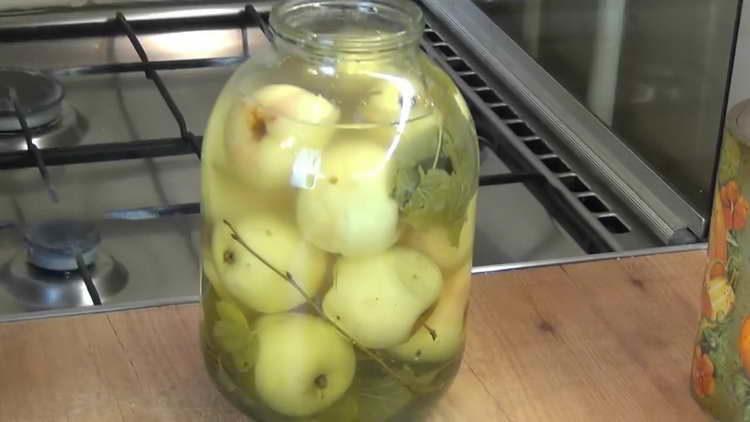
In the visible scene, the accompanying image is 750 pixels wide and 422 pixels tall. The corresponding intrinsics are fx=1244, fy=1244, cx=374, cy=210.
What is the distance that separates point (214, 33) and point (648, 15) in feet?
1.39

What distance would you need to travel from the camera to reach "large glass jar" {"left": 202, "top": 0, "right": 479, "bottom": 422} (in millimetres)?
535

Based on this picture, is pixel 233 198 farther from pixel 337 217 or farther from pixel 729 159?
pixel 729 159

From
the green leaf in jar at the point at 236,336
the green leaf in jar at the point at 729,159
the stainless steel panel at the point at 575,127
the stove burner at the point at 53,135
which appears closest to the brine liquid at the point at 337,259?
the green leaf in jar at the point at 236,336

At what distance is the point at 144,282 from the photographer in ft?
2.56

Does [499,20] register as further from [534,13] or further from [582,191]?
[582,191]

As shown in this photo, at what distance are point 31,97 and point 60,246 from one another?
24 cm

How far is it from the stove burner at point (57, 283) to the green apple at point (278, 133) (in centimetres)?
24

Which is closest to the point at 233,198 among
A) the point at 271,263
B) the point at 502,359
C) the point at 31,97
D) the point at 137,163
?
the point at 271,263

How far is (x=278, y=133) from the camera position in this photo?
539 mm

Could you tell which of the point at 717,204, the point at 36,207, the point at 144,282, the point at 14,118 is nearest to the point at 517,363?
the point at 717,204

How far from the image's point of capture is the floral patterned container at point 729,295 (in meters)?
0.58

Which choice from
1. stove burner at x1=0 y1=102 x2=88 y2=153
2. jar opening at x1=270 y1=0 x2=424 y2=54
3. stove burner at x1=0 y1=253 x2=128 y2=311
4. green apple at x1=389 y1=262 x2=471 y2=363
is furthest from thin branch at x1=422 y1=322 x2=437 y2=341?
stove burner at x1=0 y1=102 x2=88 y2=153

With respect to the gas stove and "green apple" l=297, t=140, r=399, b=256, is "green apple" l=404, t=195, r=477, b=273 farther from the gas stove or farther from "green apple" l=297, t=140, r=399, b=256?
the gas stove

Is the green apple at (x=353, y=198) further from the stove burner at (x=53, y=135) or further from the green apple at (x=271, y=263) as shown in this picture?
the stove burner at (x=53, y=135)
